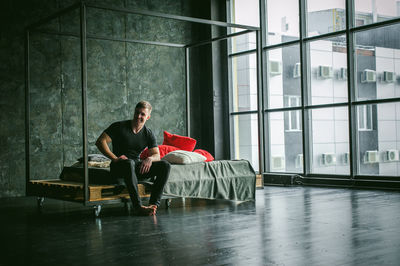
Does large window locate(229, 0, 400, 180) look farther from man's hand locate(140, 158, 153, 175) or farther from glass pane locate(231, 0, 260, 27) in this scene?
man's hand locate(140, 158, 153, 175)

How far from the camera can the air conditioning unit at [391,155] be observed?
252 inches

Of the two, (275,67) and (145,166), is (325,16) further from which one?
(145,166)

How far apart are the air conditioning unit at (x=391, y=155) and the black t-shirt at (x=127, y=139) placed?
341 centimetres

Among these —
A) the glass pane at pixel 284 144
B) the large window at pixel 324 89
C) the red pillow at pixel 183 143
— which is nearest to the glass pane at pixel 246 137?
the large window at pixel 324 89

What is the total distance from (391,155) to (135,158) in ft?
11.8

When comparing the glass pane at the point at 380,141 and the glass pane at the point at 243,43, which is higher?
the glass pane at the point at 243,43

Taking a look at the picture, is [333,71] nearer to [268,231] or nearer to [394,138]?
[394,138]

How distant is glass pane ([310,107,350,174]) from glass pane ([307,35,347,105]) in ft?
0.67

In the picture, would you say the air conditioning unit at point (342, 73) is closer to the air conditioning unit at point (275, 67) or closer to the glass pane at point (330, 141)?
the glass pane at point (330, 141)

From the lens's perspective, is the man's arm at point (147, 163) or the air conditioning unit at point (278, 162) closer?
the man's arm at point (147, 163)

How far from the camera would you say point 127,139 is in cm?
486

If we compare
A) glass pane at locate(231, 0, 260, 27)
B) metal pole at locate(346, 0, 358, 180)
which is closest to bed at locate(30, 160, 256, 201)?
metal pole at locate(346, 0, 358, 180)

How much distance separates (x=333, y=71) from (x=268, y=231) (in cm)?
423

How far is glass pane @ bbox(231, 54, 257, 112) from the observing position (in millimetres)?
8523
